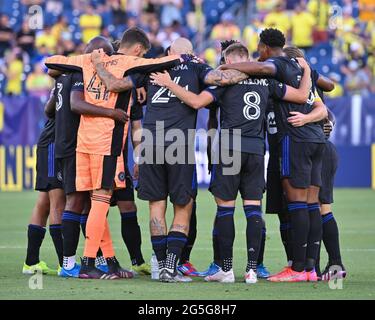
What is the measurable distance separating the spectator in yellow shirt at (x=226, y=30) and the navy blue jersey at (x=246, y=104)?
16741mm

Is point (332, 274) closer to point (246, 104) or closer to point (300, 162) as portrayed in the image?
point (300, 162)

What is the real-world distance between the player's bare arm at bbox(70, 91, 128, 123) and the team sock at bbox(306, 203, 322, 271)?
2.02 metres

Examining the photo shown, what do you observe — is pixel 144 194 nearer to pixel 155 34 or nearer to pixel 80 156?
pixel 80 156

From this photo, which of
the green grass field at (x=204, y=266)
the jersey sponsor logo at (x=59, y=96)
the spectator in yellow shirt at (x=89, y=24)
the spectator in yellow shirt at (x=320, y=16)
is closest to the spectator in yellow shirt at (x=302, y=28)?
the spectator in yellow shirt at (x=320, y=16)

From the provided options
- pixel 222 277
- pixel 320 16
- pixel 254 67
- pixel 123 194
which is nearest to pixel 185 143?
pixel 254 67

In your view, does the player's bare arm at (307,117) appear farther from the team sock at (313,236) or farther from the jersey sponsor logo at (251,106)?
the team sock at (313,236)

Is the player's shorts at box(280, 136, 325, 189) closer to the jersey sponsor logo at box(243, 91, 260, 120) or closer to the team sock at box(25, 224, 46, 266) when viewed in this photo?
the jersey sponsor logo at box(243, 91, 260, 120)

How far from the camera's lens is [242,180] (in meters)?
9.15

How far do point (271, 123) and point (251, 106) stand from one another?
1.55 ft

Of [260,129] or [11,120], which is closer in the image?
[260,129]

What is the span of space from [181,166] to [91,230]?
104cm

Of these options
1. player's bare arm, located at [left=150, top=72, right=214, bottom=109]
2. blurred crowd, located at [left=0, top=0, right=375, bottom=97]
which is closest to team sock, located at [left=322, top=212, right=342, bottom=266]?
player's bare arm, located at [left=150, top=72, right=214, bottom=109]
